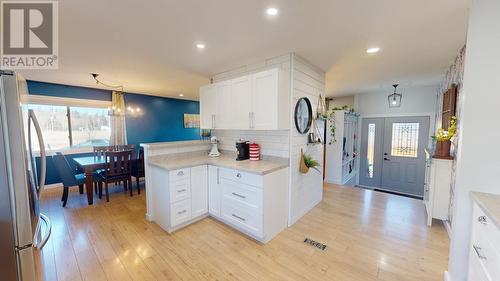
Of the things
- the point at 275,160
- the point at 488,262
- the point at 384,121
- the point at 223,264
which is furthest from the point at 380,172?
the point at 223,264

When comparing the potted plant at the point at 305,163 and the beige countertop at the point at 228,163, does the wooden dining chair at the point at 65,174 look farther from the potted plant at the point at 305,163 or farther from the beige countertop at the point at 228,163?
the potted plant at the point at 305,163

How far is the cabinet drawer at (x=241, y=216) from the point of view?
7.64 feet

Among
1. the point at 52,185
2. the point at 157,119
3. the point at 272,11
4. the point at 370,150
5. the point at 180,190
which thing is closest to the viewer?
the point at 272,11

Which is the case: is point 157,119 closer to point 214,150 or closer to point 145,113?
point 145,113

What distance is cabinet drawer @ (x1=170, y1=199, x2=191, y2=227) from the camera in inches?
99.1

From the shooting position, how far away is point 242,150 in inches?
117

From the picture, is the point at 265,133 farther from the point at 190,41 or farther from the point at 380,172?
the point at 380,172

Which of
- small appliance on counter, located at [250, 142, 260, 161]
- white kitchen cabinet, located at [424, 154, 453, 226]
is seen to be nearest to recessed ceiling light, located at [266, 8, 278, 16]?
small appliance on counter, located at [250, 142, 260, 161]

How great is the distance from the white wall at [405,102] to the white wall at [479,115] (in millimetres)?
4156

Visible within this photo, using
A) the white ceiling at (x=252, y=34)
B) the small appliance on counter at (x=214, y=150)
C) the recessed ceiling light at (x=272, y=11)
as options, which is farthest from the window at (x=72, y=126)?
the recessed ceiling light at (x=272, y=11)

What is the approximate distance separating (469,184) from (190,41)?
2927 mm

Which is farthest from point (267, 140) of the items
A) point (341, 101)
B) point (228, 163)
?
point (341, 101)

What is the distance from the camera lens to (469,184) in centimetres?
148

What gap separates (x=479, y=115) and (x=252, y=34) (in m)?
2.04
